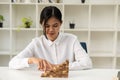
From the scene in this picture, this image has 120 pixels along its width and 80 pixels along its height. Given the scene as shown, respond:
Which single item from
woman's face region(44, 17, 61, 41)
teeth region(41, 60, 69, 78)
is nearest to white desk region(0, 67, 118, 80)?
teeth region(41, 60, 69, 78)

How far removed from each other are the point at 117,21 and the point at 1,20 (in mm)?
1887

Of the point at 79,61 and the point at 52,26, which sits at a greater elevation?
the point at 52,26

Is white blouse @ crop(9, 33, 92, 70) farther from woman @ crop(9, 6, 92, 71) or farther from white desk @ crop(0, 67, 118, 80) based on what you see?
white desk @ crop(0, 67, 118, 80)

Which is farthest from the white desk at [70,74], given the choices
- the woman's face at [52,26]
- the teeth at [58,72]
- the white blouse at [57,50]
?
the woman's face at [52,26]

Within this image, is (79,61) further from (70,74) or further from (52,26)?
(52,26)

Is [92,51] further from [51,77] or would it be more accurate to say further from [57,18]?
[51,77]

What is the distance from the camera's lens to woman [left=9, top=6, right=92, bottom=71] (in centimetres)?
179

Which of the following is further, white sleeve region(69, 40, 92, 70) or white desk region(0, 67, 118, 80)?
white sleeve region(69, 40, 92, 70)

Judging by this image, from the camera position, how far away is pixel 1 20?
3.26 metres

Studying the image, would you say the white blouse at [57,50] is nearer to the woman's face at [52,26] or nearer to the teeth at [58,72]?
the woman's face at [52,26]

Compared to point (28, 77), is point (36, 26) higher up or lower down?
higher up

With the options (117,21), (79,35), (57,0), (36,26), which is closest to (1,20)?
(36,26)

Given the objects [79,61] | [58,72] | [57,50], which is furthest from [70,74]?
[57,50]

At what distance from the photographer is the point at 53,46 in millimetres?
1914
